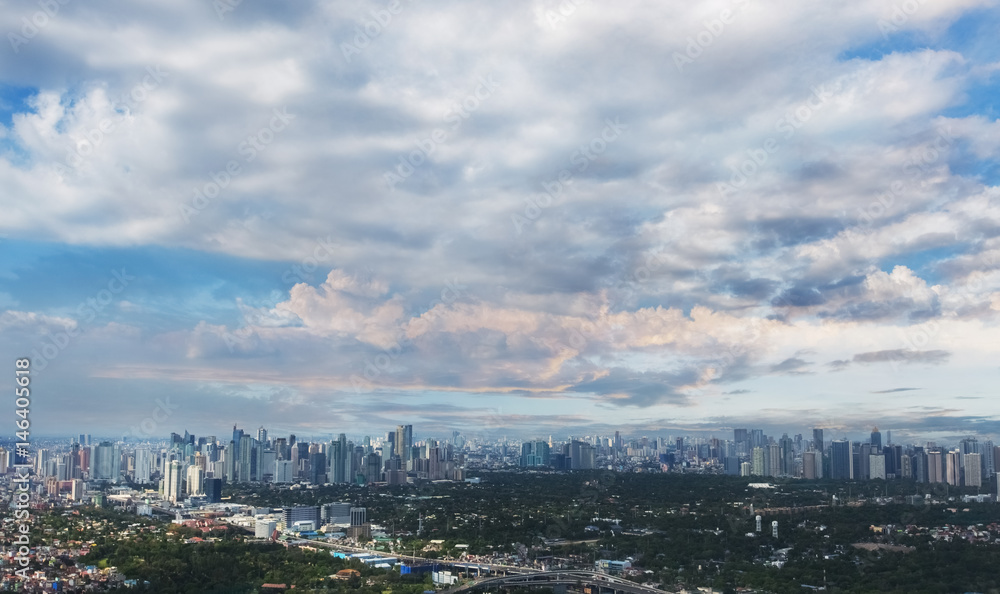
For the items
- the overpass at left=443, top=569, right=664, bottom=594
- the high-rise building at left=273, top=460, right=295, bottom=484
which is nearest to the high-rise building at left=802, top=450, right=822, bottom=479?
the high-rise building at left=273, top=460, right=295, bottom=484

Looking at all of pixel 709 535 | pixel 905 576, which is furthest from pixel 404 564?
pixel 905 576

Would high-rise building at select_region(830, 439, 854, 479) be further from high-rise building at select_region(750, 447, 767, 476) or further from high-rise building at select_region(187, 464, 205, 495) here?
high-rise building at select_region(187, 464, 205, 495)

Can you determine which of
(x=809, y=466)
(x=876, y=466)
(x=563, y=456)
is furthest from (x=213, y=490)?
(x=876, y=466)

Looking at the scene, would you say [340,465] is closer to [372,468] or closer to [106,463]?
[372,468]

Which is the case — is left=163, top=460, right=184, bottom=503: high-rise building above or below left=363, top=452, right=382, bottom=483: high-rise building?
above

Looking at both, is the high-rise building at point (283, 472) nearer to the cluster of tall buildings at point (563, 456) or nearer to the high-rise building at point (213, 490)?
the high-rise building at point (213, 490)

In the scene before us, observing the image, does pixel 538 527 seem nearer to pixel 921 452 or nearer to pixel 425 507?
pixel 425 507
